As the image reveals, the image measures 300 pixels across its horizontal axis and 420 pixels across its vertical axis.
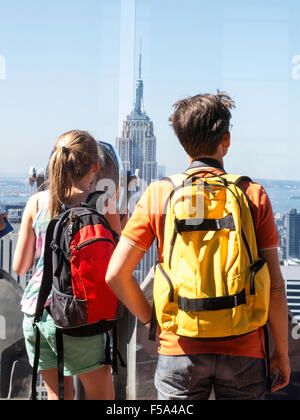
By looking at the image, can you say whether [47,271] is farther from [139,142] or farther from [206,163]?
[139,142]

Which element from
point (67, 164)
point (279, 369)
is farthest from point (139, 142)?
point (279, 369)

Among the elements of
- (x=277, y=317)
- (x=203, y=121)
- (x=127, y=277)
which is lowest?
(x=277, y=317)

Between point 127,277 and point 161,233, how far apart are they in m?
0.18

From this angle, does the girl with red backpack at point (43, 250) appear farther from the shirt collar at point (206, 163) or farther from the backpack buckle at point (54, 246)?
the shirt collar at point (206, 163)

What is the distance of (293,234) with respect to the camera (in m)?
2.15

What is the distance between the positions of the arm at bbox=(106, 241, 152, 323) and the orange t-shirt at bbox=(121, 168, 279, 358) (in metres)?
0.03

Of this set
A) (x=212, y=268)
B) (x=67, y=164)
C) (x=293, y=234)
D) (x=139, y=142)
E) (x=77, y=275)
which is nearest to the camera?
(x=212, y=268)

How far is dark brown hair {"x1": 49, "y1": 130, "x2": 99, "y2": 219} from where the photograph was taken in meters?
1.76

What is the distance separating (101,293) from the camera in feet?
5.48

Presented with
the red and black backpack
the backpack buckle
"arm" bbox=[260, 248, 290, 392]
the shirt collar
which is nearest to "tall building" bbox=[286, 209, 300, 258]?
"arm" bbox=[260, 248, 290, 392]

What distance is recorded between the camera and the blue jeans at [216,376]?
1390mm

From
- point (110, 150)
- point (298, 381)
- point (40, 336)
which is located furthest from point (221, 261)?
point (298, 381)
